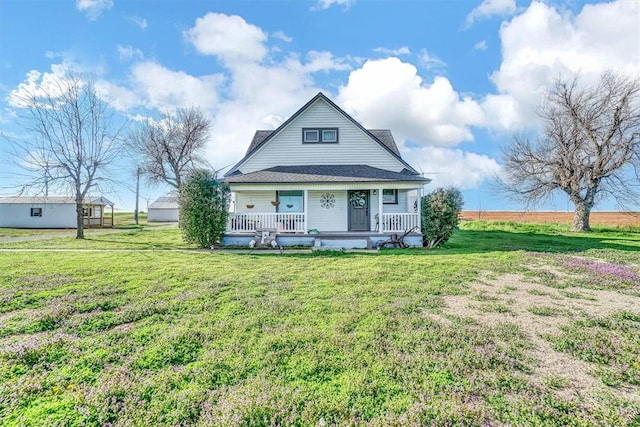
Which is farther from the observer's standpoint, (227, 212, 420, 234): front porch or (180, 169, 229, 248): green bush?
(227, 212, 420, 234): front porch

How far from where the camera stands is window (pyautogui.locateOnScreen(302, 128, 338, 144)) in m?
15.9

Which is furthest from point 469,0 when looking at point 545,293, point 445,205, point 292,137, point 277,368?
point 277,368

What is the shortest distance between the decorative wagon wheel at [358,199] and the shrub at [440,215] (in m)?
3.23

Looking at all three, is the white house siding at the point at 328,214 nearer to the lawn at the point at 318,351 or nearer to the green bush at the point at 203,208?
the green bush at the point at 203,208

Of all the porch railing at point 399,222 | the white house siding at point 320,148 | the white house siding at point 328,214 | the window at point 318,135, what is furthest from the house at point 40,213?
the porch railing at point 399,222

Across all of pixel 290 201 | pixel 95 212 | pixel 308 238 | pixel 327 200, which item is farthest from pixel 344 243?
pixel 95 212

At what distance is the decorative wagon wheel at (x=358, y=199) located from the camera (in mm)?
15000

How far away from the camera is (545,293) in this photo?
584 cm

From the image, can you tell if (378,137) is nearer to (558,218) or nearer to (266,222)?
(266,222)

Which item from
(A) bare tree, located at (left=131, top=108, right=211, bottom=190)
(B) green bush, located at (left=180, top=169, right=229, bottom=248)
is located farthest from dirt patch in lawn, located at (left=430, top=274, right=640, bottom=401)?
(A) bare tree, located at (left=131, top=108, right=211, bottom=190)

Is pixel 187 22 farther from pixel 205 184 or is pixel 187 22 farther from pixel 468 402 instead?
pixel 468 402

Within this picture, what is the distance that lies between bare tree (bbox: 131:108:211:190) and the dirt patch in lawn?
25794 millimetres

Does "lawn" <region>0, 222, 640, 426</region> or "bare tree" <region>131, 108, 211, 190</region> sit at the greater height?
"bare tree" <region>131, 108, 211, 190</region>

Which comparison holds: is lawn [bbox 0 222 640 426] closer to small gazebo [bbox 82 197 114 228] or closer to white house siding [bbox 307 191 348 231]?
white house siding [bbox 307 191 348 231]
